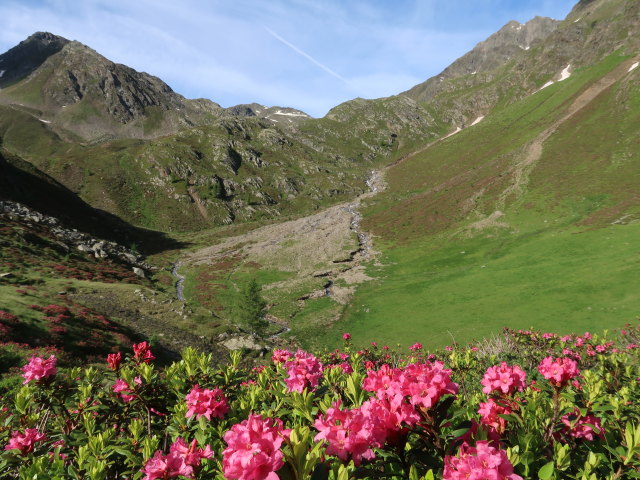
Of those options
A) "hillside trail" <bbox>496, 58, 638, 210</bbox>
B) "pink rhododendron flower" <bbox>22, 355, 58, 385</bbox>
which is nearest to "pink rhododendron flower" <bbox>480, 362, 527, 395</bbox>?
"pink rhododendron flower" <bbox>22, 355, 58, 385</bbox>

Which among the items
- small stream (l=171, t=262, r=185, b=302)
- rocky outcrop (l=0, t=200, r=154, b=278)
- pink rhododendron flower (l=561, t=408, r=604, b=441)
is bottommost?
pink rhododendron flower (l=561, t=408, r=604, b=441)

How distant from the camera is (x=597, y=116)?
226ft

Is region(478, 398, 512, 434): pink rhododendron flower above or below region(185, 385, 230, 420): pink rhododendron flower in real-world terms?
below

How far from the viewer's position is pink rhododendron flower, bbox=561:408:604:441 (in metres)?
4.21

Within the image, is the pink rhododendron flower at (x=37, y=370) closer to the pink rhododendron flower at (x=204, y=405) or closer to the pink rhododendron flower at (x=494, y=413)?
the pink rhododendron flower at (x=204, y=405)

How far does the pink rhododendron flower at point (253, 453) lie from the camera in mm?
2197

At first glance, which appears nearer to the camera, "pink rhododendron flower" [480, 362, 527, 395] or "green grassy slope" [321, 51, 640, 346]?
"pink rhododendron flower" [480, 362, 527, 395]

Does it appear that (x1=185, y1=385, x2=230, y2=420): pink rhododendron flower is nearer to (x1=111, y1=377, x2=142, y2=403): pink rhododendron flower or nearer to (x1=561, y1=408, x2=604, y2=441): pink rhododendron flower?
(x1=111, y1=377, x2=142, y2=403): pink rhododendron flower

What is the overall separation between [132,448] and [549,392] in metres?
7.12

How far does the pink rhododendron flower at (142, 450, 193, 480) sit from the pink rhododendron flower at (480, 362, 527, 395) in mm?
3496

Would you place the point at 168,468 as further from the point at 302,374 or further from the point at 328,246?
the point at 328,246

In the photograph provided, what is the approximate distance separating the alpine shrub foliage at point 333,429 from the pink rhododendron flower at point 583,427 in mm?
15

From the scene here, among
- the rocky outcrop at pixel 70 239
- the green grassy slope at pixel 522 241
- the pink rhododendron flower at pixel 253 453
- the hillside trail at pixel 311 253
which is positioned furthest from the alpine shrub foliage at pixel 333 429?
the rocky outcrop at pixel 70 239

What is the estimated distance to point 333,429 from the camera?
2795mm
